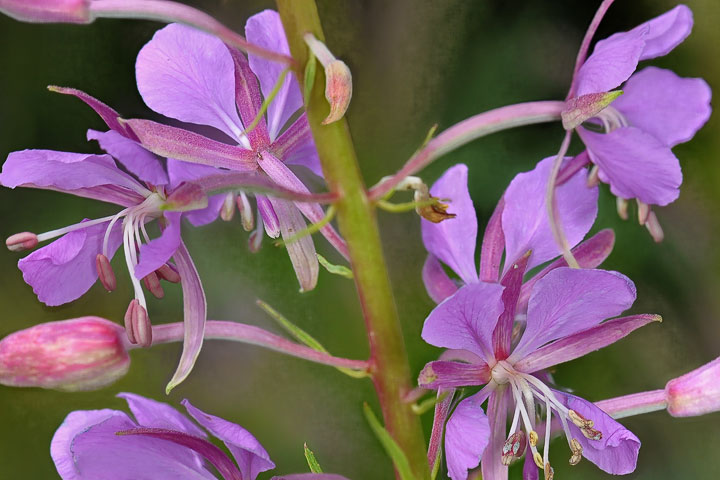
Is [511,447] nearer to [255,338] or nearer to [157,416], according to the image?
[255,338]

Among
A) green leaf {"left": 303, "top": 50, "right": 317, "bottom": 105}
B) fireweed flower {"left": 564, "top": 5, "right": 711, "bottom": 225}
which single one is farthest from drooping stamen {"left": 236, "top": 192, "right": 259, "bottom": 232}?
fireweed flower {"left": 564, "top": 5, "right": 711, "bottom": 225}

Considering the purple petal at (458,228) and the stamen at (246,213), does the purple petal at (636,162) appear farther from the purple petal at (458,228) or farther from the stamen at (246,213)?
the stamen at (246,213)

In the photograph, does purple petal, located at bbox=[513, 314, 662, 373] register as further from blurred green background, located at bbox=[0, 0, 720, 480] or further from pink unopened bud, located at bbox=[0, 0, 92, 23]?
blurred green background, located at bbox=[0, 0, 720, 480]

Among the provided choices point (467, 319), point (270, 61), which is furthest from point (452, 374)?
point (270, 61)

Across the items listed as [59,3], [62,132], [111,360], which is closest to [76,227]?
[111,360]

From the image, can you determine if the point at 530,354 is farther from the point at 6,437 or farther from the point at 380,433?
the point at 6,437

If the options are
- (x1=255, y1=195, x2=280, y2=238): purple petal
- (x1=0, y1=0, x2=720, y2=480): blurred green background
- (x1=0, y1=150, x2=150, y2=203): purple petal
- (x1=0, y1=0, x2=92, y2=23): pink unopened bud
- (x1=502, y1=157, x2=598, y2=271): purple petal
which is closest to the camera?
(x1=0, y1=0, x2=92, y2=23): pink unopened bud

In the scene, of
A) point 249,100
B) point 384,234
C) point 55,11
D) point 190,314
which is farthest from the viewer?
point 384,234
